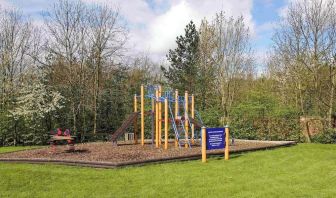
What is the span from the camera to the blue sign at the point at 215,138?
13539mm

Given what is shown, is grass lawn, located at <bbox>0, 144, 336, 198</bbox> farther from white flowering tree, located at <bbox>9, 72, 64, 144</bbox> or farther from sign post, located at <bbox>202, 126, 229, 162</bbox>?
white flowering tree, located at <bbox>9, 72, 64, 144</bbox>

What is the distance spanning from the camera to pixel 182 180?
9516 mm

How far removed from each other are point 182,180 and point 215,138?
4.48 meters

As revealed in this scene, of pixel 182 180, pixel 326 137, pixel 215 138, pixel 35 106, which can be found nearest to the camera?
pixel 182 180

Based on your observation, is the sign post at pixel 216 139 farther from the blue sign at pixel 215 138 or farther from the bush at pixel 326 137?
the bush at pixel 326 137

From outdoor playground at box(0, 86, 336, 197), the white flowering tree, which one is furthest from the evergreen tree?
outdoor playground at box(0, 86, 336, 197)

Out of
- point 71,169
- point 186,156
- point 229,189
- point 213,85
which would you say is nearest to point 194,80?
point 213,85

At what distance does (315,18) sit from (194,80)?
34.5ft

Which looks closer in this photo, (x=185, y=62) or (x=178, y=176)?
(x=178, y=176)

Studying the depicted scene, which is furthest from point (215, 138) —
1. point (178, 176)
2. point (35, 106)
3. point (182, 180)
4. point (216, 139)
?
point (35, 106)

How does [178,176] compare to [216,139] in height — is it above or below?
below

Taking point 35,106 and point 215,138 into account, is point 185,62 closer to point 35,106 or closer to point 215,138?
point 35,106

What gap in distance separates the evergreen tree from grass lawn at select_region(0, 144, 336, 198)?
16.6 meters

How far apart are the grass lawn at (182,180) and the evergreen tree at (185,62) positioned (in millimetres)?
16600
